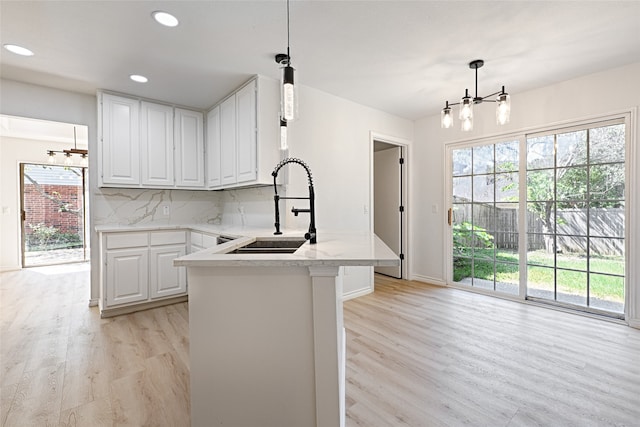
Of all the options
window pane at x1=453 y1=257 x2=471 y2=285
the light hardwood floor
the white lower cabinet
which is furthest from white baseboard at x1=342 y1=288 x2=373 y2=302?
the white lower cabinet

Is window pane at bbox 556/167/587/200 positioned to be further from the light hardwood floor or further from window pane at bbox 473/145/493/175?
the light hardwood floor

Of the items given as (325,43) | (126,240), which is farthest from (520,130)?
(126,240)

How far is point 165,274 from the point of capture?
3254mm

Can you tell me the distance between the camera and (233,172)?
3.15m

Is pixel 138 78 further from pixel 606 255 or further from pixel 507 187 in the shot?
pixel 606 255

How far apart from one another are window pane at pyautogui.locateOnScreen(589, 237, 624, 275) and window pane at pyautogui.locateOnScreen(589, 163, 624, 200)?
1.43 feet

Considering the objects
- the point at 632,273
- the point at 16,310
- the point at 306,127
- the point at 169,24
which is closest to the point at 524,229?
the point at 632,273

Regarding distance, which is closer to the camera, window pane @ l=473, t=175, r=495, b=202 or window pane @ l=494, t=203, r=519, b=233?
window pane @ l=494, t=203, r=519, b=233

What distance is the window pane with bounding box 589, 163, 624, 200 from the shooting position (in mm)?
2799

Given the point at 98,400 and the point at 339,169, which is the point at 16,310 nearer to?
the point at 98,400

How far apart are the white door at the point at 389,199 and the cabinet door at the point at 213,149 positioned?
2570mm

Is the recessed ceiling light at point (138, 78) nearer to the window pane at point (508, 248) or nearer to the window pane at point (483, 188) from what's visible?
the window pane at point (483, 188)

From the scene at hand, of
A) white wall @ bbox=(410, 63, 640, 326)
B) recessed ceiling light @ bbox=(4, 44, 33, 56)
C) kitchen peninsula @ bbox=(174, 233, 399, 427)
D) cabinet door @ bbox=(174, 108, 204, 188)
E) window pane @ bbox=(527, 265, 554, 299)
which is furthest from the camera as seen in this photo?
cabinet door @ bbox=(174, 108, 204, 188)

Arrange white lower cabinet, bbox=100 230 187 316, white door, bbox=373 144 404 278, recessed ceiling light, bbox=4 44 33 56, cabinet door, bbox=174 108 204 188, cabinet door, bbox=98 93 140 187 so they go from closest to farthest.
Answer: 1. recessed ceiling light, bbox=4 44 33 56
2. white lower cabinet, bbox=100 230 187 316
3. cabinet door, bbox=98 93 140 187
4. cabinet door, bbox=174 108 204 188
5. white door, bbox=373 144 404 278
